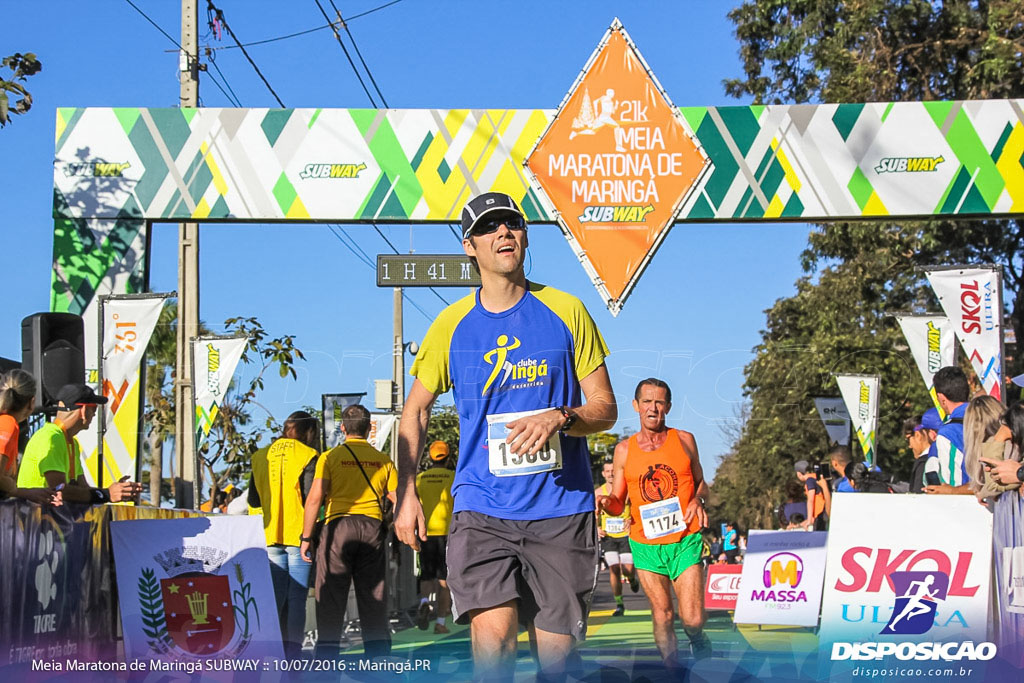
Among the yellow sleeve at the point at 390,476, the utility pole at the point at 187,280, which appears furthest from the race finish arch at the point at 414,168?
the utility pole at the point at 187,280

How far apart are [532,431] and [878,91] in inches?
758

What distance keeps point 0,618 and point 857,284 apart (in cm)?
2111

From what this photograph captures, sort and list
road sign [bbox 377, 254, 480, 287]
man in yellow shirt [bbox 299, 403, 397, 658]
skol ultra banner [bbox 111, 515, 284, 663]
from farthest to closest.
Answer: road sign [bbox 377, 254, 480, 287]
man in yellow shirt [bbox 299, 403, 397, 658]
skol ultra banner [bbox 111, 515, 284, 663]

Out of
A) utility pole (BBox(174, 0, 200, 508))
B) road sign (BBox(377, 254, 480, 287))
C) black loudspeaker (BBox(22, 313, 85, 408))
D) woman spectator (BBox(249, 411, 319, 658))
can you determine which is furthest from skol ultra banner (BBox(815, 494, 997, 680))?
utility pole (BBox(174, 0, 200, 508))

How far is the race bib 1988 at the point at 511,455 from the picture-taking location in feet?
13.5

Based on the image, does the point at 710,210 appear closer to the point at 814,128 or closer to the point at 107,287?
the point at 814,128

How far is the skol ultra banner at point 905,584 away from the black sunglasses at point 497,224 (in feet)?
10.6

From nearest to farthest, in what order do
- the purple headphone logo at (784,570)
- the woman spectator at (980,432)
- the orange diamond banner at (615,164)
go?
the woman spectator at (980,432)
the orange diamond banner at (615,164)
the purple headphone logo at (784,570)

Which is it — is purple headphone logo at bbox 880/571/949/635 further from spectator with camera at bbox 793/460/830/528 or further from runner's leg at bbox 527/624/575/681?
spectator with camera at bbox 793/460/830/528

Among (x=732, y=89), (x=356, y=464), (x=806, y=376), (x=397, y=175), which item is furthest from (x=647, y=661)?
(x=732, y=89)

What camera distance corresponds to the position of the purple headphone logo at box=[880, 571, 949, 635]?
6.32m

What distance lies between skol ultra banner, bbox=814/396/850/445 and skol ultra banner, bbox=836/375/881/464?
0.90m

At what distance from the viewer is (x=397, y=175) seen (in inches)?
385

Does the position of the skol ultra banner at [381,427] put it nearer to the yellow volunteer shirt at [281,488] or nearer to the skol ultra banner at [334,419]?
the skol ultra banner at [334,419]
